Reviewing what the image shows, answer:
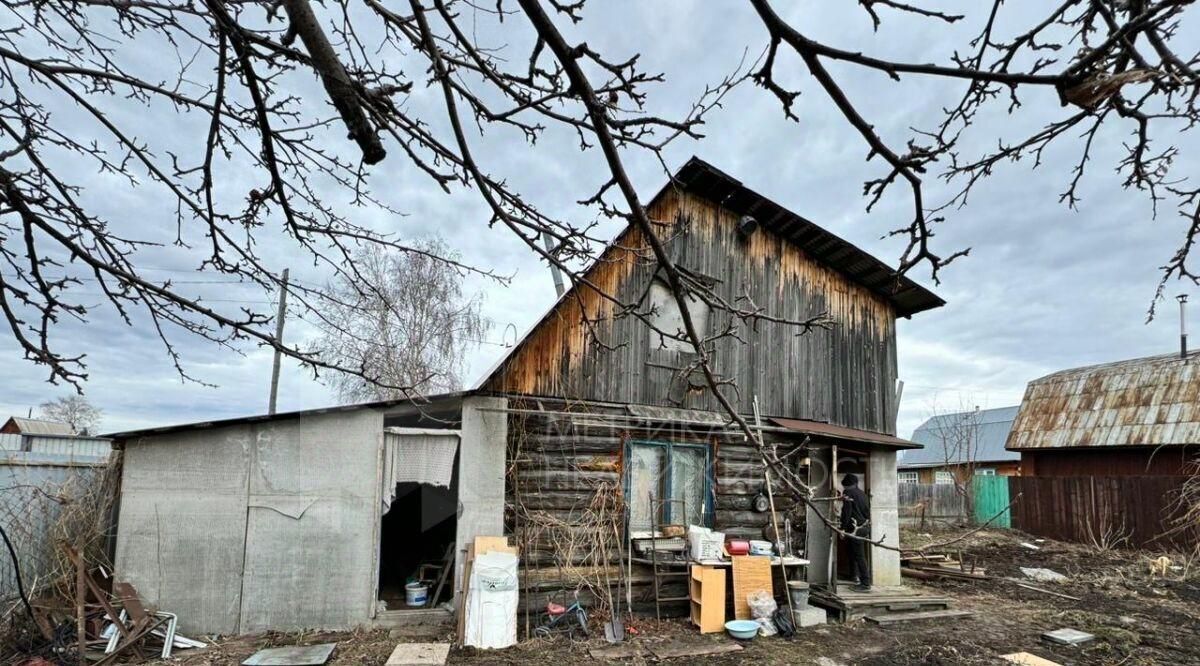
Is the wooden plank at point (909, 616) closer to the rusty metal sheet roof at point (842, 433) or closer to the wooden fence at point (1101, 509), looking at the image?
the rusty metal sheet roof at point (842, 433)

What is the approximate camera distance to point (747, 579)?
27.7ft

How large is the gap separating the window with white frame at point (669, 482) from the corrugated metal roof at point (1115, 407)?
13.9m

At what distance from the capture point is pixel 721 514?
9.30 m

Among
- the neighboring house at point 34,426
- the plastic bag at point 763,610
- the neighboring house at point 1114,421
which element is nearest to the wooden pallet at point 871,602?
the plastic bag at point 763,610

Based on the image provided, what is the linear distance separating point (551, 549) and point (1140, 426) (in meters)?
17.1

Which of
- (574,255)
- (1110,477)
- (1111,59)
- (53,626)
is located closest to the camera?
(1111,59)

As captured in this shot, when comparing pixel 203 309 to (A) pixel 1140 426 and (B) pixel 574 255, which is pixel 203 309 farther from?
(A) pixel 1140 426

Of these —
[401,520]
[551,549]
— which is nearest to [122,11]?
[551,549]

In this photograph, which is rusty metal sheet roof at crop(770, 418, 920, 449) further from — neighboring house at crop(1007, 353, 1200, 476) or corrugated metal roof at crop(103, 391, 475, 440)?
neighboring house at crop(1007, 353, 1200, 476)

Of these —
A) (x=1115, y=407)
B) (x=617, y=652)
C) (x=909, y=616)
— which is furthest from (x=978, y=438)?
(x=617, y=652)

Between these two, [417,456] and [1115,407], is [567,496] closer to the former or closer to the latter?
[417,456]

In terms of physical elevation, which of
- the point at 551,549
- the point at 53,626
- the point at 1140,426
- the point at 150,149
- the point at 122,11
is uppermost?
the point at 122,11

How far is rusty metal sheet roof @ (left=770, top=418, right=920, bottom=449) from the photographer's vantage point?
9.52 meters

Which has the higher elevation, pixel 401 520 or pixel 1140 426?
pixel 1140 426
